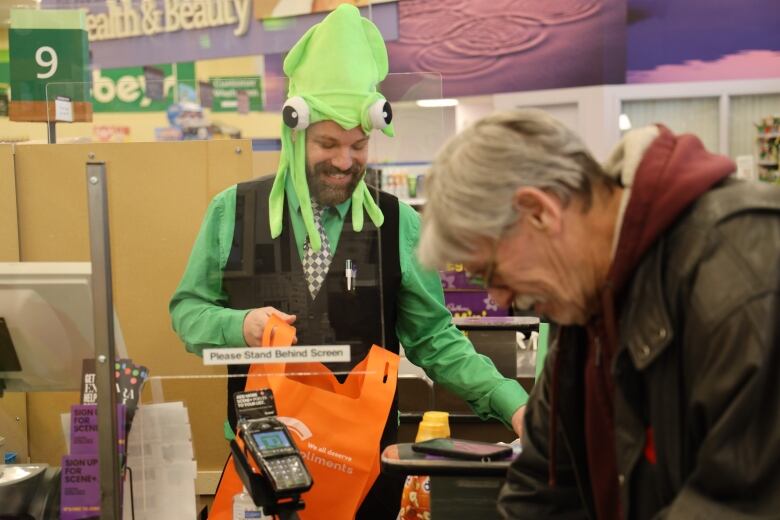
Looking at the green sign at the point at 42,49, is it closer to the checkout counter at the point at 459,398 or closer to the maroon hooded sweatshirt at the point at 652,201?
the checkout counter at the point at 459,398

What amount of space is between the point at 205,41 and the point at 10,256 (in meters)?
2.28

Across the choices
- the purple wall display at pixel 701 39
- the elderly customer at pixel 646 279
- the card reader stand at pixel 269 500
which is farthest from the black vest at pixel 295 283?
the purple wall display at pixel 701 39

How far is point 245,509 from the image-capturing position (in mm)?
1937

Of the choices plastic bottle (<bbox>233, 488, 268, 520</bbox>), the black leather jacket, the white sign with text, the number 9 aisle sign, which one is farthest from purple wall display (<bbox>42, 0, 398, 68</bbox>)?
the black leather jacket

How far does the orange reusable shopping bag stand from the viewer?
201 centimetres

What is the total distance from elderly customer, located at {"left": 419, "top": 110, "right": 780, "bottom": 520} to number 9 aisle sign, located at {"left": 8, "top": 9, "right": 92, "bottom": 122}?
1922mm

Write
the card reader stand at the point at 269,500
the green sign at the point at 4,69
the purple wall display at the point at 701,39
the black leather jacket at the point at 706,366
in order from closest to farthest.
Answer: the black leather jacket at the point at 706,366
the card reader stand at the point at 269,500
the green sign at the point at 4,69
the purple wall display at the point at 701,39

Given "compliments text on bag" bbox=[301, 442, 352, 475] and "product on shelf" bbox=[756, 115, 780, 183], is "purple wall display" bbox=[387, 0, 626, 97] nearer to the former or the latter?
"product on shelf" bbox=[756, 115, 780, 183]

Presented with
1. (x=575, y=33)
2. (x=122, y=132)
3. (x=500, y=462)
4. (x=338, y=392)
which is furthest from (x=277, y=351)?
(x=575, y=33)

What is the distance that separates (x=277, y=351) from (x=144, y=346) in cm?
37

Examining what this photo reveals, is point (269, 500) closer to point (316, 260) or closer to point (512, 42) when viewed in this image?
point (316, 260)

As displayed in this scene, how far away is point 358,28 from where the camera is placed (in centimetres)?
214

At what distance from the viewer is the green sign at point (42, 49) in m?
2.90

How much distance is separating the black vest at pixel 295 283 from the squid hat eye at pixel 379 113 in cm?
23
